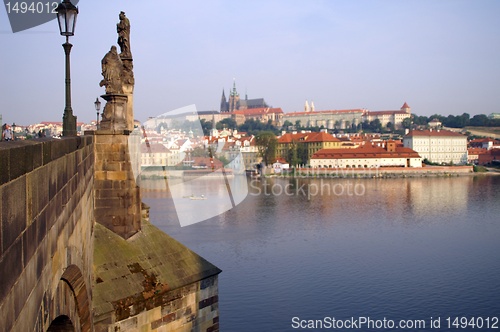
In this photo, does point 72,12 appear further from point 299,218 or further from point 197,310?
point 299,218

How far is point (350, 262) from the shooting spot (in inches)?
848

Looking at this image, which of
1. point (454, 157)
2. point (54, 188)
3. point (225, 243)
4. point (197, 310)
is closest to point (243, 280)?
point (225, 243)

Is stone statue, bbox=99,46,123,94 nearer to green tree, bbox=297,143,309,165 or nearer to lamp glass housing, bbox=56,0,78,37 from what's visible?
lamp glass housing, bbox=56,0,78,37

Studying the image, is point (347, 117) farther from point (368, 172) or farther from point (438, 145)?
point (368, 172)

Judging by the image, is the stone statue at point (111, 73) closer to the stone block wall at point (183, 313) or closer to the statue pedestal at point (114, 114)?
the statue pedestal at point (114, 114)

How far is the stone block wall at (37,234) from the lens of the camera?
1776 millimetres

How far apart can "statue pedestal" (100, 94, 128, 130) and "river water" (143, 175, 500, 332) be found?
814 cm

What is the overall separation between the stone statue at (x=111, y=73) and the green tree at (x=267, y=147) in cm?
7777

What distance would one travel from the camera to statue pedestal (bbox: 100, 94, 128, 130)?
711cm

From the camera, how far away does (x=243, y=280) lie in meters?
18.4

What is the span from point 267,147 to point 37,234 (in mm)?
83673
